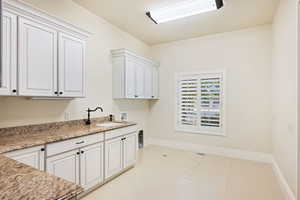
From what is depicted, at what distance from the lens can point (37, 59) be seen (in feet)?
7.13

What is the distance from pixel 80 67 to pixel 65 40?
44 cm

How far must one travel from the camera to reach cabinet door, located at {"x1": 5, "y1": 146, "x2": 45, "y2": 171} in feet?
5.51

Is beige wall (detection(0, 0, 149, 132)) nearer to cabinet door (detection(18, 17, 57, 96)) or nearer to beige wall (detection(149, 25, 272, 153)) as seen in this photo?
cabinet door (detection(18, 17, 57, 96))

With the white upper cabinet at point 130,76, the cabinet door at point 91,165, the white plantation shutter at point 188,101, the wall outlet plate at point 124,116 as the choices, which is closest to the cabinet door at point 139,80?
the white upper cabinet at point 130,76

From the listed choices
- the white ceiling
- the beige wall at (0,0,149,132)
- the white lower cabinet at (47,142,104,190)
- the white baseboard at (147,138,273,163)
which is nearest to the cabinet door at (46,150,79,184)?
the white lower cabinet at (47,142,104,190)

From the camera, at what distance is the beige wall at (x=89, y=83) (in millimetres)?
2312

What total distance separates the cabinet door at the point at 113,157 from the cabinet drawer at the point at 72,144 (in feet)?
0.83

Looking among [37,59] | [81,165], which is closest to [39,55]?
[37,59]

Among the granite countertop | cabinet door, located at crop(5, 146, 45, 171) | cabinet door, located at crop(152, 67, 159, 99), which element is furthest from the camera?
cabinet door, located at crop(152, 67, 159, 99)

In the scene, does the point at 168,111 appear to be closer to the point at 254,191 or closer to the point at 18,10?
the point at 254,191

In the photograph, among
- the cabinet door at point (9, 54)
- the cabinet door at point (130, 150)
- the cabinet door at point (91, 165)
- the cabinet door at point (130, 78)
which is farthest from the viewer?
the cabinet door at point (130, 78)

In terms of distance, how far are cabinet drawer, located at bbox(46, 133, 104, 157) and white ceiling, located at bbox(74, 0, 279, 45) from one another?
2.33 metres

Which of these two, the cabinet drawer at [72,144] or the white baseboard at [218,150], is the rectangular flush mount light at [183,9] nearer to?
the cabinet drawer at [72,144]

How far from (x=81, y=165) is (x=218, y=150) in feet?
10.9
